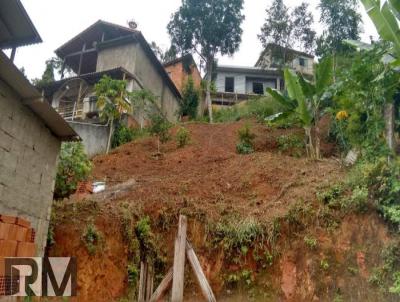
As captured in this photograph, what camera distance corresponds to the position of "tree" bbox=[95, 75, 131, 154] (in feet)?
68.4

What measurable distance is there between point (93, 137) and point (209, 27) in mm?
12671

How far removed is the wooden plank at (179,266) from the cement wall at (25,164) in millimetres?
2670

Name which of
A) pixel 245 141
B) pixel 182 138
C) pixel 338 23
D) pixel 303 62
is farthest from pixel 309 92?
pixel 303 62

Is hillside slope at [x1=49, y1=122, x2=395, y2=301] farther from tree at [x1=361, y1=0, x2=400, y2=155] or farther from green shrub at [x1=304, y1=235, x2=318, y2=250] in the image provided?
tree at [x1=361, y1=0, x2=400, y2=155]

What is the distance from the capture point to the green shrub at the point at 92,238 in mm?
9305

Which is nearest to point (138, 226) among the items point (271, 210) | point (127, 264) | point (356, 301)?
point (127, 264)

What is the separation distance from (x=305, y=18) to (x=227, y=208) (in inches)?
857

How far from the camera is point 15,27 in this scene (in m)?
9.63

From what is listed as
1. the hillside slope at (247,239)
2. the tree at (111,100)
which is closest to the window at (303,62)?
the tree at (111,100)

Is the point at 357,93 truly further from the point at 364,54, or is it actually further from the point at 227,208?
the point at 227,208

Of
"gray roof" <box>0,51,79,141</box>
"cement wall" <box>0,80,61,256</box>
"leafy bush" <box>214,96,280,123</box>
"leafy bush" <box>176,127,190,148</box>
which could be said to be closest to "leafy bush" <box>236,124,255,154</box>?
"leafy bush" <box>176,127,190,148</box>

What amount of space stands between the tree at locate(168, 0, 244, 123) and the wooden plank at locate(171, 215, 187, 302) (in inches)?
855

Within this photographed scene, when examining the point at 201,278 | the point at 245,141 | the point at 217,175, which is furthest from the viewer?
the point at 245,141

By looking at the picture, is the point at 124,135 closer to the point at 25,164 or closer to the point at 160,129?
the point at 160,129
